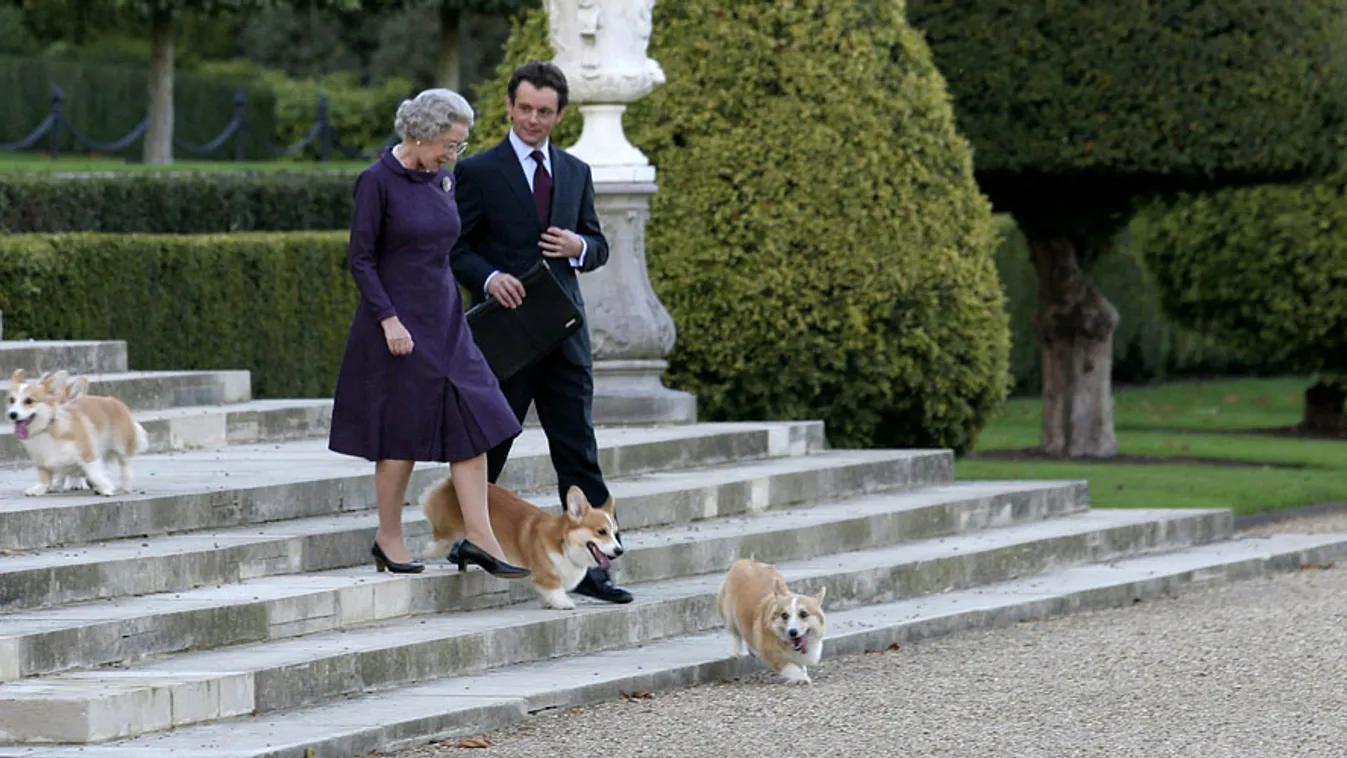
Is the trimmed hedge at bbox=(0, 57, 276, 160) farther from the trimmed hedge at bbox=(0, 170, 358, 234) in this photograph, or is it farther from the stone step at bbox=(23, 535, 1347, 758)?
the stone step at bbox=(23, 535, 1347, 758)

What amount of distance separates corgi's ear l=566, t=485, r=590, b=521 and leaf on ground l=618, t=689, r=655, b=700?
25.5 inches

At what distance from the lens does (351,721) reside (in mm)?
6887

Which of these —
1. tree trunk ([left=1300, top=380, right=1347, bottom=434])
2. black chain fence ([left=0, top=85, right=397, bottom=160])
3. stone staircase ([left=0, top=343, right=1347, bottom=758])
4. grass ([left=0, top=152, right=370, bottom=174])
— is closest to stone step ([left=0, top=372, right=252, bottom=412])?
stone staircase ([left=0, top=343, right=1347, bottom=758])

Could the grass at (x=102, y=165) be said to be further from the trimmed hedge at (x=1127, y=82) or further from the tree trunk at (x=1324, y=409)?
the tree trunk at (x=1324, y=409)

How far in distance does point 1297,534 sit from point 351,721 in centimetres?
830

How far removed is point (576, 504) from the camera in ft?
26.6

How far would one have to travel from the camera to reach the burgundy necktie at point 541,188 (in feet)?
27.8

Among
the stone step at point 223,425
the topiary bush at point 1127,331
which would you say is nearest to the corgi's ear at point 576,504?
the stone step at point 223,425

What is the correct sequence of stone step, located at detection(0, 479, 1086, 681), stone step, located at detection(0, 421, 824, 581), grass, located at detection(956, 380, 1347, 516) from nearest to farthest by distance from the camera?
stone step, located at detection(0, 479, 1086, 681) < stone step, located at detection(0, 421, 824, 581) < grass, located at detection(956, 380, 1347, 516)

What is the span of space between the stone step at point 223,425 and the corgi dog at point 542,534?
2180 mm

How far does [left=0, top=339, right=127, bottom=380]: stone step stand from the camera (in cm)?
1098

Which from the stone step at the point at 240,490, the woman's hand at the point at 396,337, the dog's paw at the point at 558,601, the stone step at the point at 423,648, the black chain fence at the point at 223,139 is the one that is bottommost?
the stone step at the point at 423,648

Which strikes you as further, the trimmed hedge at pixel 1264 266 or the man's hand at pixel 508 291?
the trimmed hedge at pixel 1264 266

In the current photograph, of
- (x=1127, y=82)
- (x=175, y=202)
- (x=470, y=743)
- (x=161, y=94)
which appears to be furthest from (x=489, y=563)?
(x=161, y=94)
